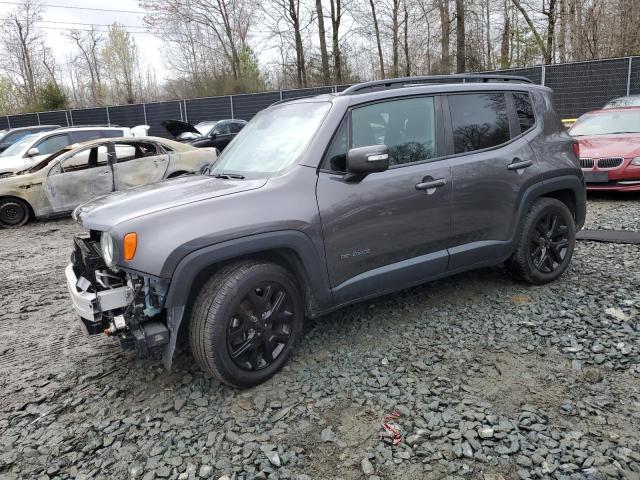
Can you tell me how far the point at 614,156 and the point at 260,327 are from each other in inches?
275

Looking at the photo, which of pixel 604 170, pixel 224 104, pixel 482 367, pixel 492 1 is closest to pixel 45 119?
pixel 224 104

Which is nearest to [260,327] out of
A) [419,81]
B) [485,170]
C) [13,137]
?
[485,170]

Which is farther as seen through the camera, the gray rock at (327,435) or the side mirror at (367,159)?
the side mirror at (367,159)

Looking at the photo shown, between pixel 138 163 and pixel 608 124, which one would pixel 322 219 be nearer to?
pixel 138 163

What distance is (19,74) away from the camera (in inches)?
1747

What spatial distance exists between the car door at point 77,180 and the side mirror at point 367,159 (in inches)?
265

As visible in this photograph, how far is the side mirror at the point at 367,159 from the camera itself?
10.1 feet

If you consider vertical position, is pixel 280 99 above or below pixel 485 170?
above

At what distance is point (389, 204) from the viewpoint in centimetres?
338

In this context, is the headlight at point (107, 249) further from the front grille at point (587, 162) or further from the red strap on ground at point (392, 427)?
the front grille at point (587, 162)

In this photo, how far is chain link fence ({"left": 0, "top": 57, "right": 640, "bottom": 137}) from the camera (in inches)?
633

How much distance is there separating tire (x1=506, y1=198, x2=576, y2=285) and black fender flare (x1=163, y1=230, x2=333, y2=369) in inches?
77.8

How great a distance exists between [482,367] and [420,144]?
165cm

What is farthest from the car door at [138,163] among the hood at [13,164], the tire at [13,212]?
the hood at [13,164]
